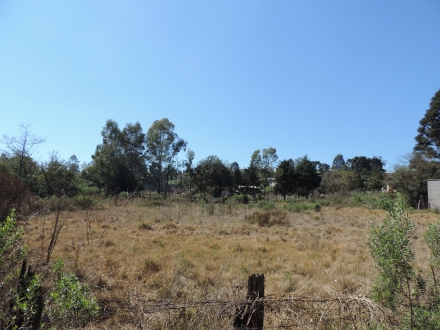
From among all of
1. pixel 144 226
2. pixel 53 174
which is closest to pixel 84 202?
pixel 53 174

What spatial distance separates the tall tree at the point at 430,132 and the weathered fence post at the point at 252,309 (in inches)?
1298

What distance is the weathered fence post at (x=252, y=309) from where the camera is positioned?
7.22 ft

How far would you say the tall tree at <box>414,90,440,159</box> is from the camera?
27678 mm

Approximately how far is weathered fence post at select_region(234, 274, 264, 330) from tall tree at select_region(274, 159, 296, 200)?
31.3 meters

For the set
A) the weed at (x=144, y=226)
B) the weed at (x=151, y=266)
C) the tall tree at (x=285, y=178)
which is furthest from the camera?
the tall tree at (x=285, y=178)

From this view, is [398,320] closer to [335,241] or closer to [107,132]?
[335,241]

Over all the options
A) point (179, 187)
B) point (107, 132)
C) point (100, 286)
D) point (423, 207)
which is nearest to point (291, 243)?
Answer: point (100, 286)

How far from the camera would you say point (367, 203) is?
21.5 m

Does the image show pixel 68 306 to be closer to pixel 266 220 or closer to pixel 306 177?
pixel 266 220

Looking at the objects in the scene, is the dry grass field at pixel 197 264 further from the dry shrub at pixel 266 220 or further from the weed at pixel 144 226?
the dry shrub at pixel 266 220

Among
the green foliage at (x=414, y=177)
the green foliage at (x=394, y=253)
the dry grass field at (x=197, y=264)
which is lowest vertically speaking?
the dry grass field at (x=197, y=264)

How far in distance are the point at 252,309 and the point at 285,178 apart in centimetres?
3164

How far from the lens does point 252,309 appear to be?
7.26 feet

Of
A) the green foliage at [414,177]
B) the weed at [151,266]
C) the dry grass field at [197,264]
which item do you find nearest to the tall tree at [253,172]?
the green foliage at [414,177]
